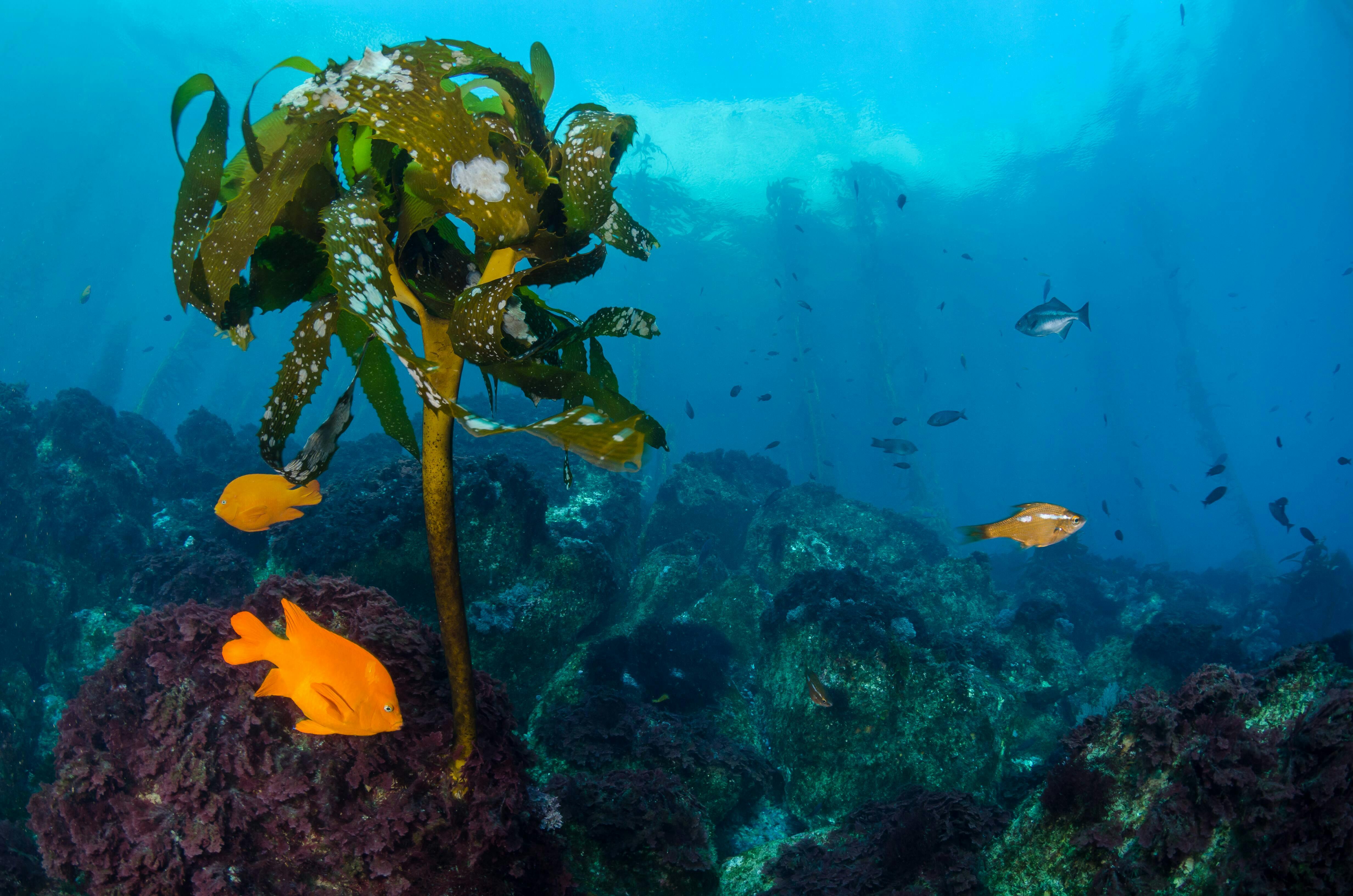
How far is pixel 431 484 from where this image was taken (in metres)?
1.43

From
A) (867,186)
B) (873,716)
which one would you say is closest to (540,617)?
(873,716)

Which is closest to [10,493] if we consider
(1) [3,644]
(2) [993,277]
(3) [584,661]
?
(1) [3,644]

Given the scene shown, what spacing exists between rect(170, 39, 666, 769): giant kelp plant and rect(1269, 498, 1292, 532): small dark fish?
1673 centimetres

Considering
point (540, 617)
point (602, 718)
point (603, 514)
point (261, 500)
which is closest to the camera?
point (261, 500)

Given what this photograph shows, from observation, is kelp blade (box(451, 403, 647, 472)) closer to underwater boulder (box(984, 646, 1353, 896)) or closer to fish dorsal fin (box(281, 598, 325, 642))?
fish dorsal fin (box(281, 598, 325, 642))

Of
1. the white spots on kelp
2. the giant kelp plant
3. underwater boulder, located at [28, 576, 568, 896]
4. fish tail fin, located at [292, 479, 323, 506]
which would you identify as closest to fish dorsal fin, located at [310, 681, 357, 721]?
the giant kelp plant

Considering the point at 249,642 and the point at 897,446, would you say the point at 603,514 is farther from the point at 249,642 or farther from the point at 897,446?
the point at 249,642

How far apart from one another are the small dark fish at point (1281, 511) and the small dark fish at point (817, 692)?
43.5 feet

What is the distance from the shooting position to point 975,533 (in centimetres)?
384

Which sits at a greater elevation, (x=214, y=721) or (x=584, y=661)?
(x=584, y=661)

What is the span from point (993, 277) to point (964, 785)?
6506cm

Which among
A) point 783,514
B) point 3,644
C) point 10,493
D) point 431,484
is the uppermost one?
point 783,514

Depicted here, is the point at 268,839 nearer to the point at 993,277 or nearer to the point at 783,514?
the point at 783,514

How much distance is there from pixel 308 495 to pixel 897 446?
1205 cm
